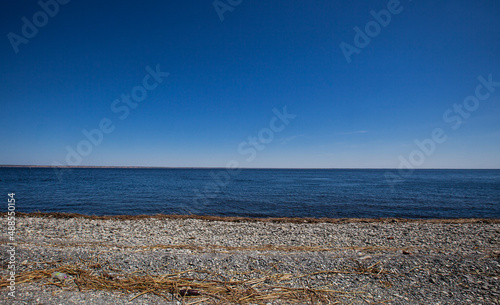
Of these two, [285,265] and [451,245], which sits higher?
[285,265]

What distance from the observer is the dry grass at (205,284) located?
4586 millimetres

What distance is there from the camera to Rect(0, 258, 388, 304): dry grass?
459cm

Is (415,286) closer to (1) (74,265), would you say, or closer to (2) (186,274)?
(2) (186,274)

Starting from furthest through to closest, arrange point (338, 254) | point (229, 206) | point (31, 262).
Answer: point (229, 206) → point (338, 254) → point (31, 262)

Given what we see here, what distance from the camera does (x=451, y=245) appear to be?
9.92 meters

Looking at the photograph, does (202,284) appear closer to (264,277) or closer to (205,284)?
(205,284)

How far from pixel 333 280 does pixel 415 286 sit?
1.83 m

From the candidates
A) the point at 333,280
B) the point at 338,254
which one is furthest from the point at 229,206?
the point at 333,280

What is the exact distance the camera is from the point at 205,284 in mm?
5051

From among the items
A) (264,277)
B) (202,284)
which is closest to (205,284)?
(202,284)

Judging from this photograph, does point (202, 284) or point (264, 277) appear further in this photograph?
point (264, 277)

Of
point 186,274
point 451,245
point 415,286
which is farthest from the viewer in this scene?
point 451,245

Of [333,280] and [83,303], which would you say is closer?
[83,303]

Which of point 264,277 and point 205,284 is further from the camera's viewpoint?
point 264,277
